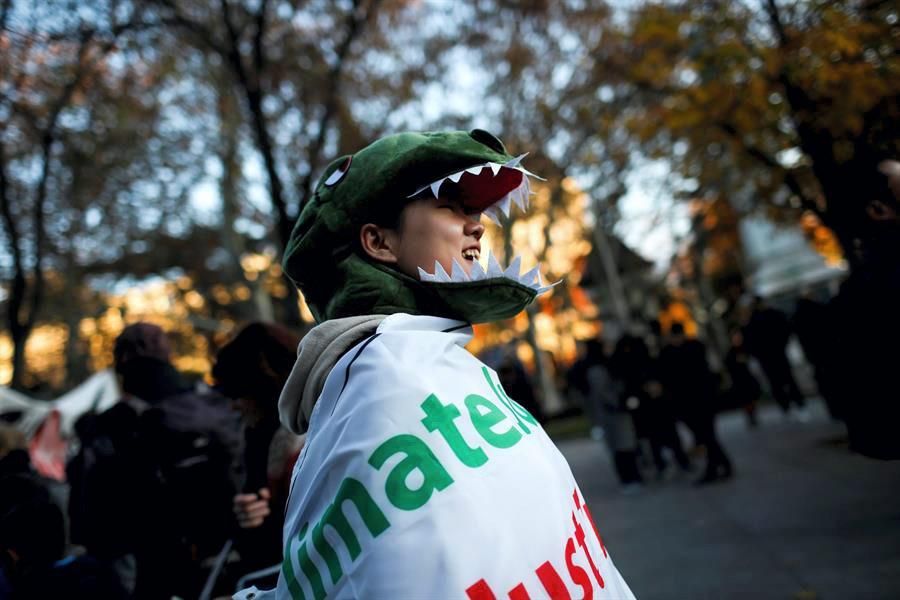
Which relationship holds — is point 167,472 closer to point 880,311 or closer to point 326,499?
point 326,499

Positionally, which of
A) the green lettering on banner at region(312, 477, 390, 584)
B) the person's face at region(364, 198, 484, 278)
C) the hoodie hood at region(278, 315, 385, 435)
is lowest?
the green lettering on banner at region(312, 477, 390, 584)

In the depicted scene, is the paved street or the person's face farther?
the paved street

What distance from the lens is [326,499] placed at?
114 cm

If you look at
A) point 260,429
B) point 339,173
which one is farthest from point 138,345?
point 339,173

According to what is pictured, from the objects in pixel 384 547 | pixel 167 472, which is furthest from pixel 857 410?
pixel 167 472

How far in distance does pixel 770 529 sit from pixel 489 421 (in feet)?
15.3

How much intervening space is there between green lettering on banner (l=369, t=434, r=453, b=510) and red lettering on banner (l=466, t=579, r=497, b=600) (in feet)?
0.45

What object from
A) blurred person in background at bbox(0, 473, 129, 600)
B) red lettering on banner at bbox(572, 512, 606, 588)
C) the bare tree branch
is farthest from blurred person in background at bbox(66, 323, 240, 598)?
the bare tree branch

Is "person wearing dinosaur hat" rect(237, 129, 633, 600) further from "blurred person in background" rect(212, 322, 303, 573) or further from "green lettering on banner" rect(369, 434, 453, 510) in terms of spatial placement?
"blurred person in background" rect(212, 322, 303, 573)

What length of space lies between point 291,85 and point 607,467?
6921mm

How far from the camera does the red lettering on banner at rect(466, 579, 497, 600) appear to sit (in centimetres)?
102

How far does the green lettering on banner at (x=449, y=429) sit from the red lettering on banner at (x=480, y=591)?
176 mm

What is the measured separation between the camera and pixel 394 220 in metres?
1.53

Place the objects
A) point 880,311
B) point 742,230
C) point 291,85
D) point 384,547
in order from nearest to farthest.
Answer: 1. point 384,547
2. point 880,311
3. point 291,85
4. point 742,230
